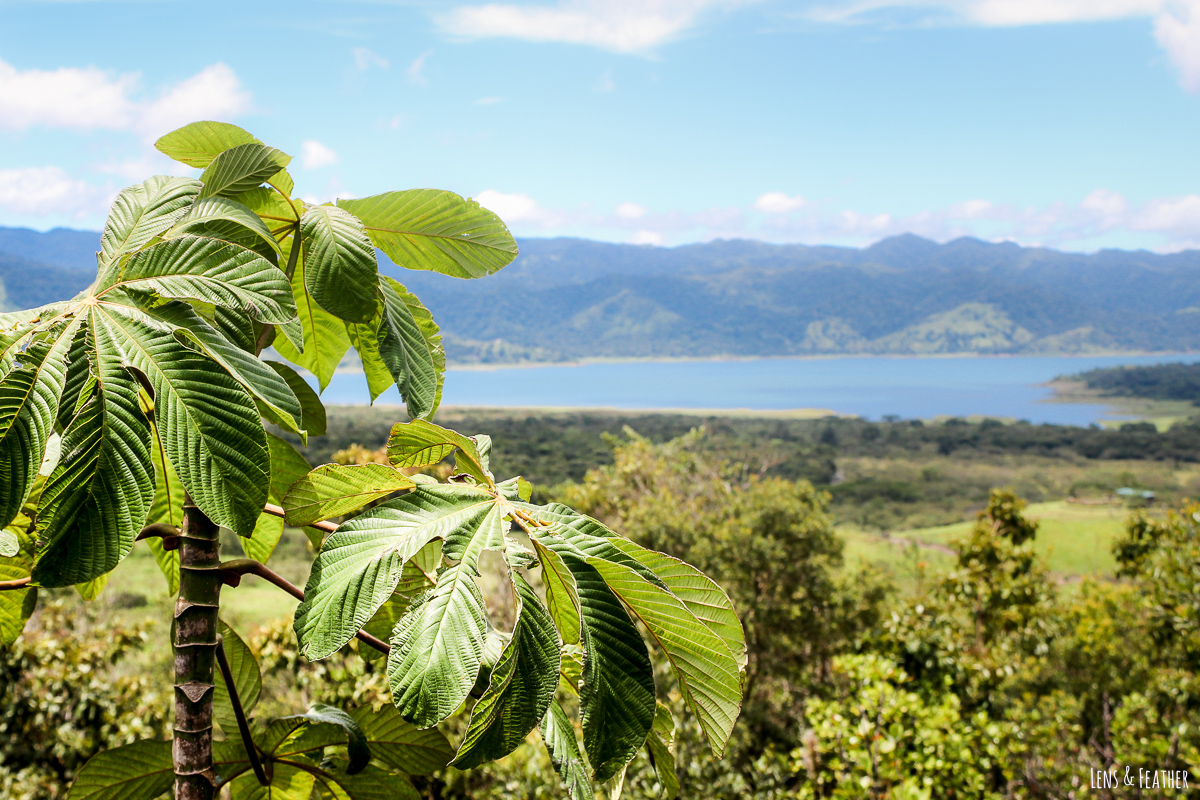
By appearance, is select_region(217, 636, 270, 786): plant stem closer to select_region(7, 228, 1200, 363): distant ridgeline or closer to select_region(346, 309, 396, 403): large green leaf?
select_region(346, 309, 396, 403): large green leaf

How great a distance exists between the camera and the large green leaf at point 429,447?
74cm

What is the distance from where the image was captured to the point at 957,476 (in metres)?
45.8

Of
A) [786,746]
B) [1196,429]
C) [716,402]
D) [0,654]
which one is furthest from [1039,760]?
[716,402]

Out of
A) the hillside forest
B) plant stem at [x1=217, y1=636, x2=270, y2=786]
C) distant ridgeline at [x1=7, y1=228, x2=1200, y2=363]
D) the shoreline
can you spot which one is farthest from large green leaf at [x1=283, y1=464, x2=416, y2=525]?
distant ridgeline at [x1=7, y1=228, x2=1200, y2=363]

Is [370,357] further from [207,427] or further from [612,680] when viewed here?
[612,680]

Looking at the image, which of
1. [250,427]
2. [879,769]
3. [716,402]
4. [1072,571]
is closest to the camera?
[250,427]

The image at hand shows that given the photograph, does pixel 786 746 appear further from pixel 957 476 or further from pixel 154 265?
pixel 957 476

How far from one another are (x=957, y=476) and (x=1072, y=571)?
86.2ft

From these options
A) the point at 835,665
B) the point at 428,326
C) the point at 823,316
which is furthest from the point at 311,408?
the point at 823,316

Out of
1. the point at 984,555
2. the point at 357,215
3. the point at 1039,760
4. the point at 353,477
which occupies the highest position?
the point at 357,215

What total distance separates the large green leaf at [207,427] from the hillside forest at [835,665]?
1.75 feet

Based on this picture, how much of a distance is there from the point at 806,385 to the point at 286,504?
5160 inches

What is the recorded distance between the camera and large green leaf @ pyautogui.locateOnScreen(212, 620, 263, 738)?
1043mm

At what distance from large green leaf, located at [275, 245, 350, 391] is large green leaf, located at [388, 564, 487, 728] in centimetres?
56
